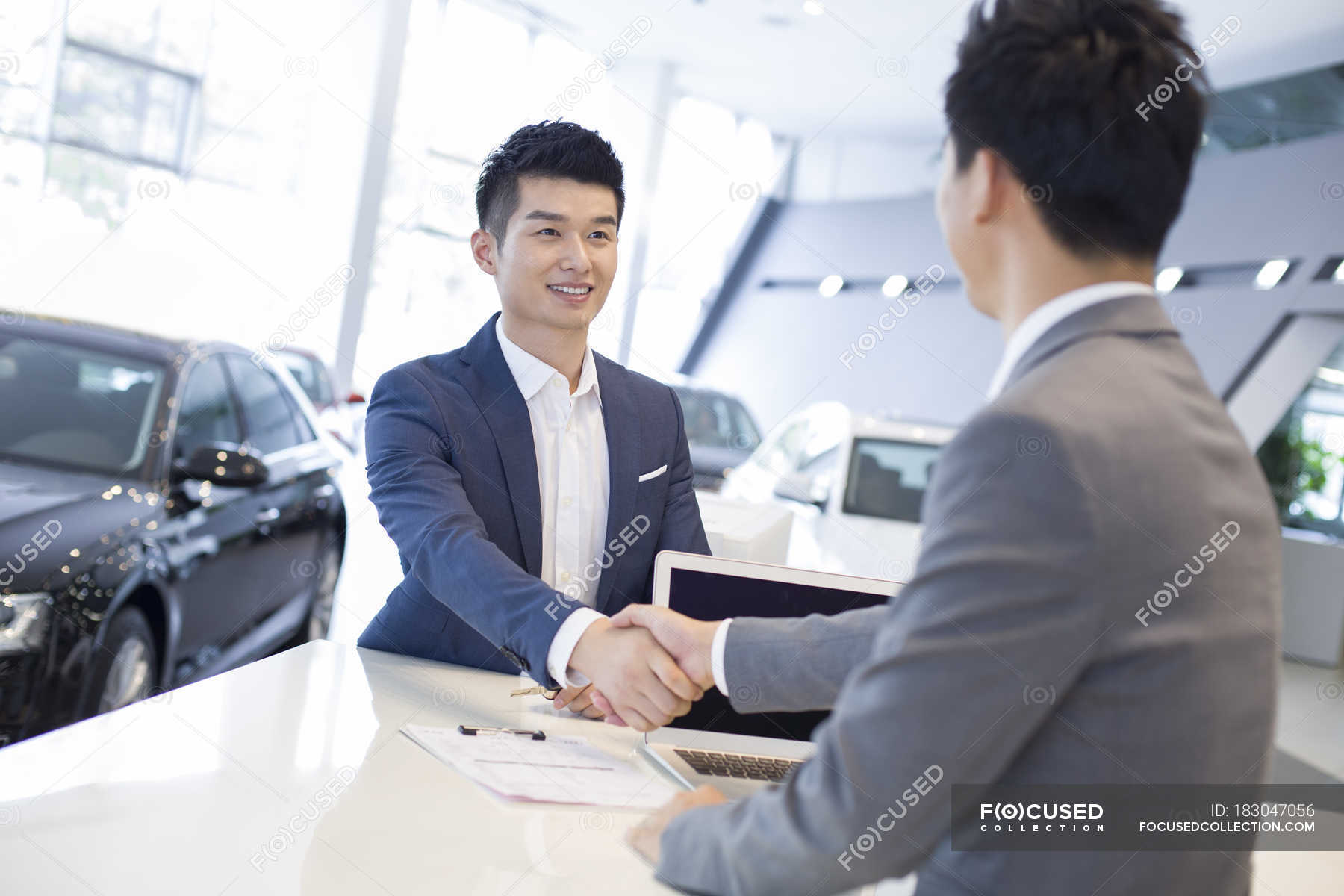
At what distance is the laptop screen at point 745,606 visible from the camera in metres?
1.60

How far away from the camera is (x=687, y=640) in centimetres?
141

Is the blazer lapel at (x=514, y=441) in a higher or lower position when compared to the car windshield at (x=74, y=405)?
higher

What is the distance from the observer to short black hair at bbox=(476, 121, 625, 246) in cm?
201

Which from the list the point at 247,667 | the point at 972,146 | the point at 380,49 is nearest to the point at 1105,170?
the point at 972,146

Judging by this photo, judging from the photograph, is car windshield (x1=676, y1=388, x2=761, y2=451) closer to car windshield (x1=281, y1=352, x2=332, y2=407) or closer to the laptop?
car windshield (x1=281, y1=352, x2=332, y2=407)

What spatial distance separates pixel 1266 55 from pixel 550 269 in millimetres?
8965

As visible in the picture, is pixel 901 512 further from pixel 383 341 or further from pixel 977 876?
pixel 383 341

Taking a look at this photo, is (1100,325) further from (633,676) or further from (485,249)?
(485,249)

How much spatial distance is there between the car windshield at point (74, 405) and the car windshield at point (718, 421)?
5.85 meters

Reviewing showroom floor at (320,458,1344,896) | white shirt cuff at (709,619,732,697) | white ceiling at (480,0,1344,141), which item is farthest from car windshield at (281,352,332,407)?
white shirt cuff at (709,619,732,697)

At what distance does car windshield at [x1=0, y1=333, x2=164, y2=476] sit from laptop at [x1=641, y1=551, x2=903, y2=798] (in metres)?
2.09

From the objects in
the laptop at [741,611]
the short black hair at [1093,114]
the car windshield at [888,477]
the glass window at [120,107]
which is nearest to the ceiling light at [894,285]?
the glass window at [120,107]

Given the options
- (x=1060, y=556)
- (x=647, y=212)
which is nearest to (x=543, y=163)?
(x=1060, y=556)

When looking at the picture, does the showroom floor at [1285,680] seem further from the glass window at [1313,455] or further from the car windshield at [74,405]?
the glass window at [1313,455]
